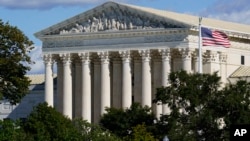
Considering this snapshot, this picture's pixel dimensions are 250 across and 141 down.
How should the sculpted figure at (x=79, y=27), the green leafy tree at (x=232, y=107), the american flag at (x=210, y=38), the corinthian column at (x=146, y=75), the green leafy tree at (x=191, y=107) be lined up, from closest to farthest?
1. the green leafy tree at (x=232, y=107)
2. the green leafy tree at (x=191, y=107)
3. the american flag at (x=210, y=38)
4. the corinthian column at (x=146, y=75)
5. the sculpted figure at (x=79, y=27)

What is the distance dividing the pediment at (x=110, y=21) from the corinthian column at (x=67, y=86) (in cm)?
405

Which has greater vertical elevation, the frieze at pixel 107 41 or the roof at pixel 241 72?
the frieze at pixel 107 41

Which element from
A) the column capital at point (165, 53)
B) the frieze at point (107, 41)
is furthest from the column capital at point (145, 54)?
the column capital at point (165, 53)

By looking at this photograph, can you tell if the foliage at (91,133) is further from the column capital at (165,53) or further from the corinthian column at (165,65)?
the column capital at (165,53)

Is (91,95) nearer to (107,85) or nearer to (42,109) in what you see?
(107,85)

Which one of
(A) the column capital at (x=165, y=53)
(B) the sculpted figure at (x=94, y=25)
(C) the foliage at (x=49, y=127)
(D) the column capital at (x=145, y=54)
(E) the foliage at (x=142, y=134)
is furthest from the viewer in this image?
(B) the sculpted figure at (x=94, y=25)

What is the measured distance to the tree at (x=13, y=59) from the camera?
9056cm

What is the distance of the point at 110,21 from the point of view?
115 meters

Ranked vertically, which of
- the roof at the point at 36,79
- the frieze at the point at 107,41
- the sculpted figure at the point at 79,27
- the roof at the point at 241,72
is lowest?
the roof at the point at 36,79

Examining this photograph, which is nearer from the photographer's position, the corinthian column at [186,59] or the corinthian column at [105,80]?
the corinthian column at [186,59]

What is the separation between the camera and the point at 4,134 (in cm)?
6178

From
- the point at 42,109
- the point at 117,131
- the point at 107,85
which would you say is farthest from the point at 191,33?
the point at 42,109

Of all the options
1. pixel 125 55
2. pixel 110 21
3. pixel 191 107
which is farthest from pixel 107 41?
pixel 191 107

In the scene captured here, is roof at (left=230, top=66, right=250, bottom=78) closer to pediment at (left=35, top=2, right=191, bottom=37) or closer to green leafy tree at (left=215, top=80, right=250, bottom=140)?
pediment at (left=35, top=2, right=191, bottom=37)
